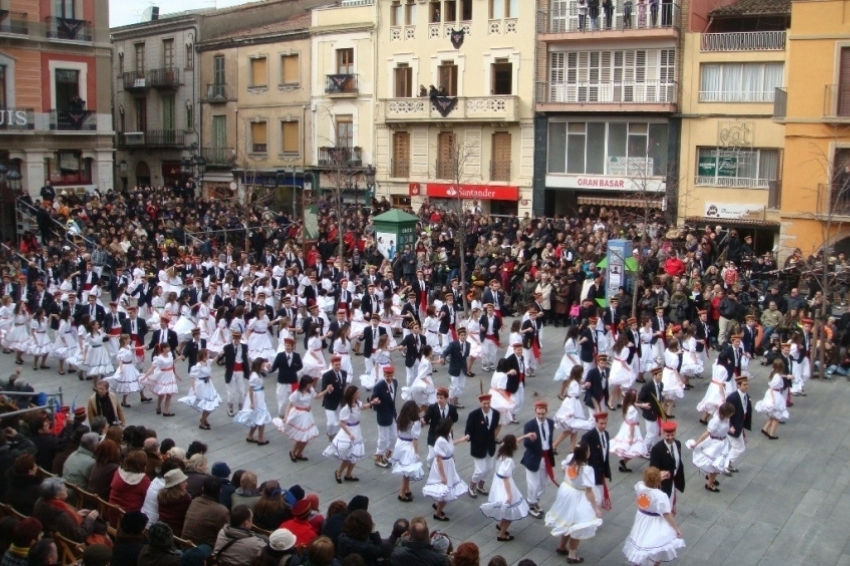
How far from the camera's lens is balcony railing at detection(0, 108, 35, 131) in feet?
122

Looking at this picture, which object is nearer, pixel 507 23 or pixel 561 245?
pixel 561 245

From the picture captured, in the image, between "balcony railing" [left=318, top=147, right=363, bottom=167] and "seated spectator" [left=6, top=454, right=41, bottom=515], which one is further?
Answer: "balcony railing" [left=318, top=147, right=363, bottom=167]

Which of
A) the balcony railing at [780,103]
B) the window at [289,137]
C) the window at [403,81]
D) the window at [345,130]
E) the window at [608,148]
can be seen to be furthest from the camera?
the window at [289,137]

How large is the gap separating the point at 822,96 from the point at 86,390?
22.3 metres

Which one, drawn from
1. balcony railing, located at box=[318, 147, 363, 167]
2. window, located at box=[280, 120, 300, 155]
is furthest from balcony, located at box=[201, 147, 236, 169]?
balcony railing, located at box=[318, 147, 363, 167]

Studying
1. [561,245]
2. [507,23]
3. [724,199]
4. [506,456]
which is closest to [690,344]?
[506,456]

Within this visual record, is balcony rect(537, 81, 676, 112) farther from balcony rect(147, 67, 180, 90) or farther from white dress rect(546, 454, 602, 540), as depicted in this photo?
white dress rect(546, 454, 602, 540)

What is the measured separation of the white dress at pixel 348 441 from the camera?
13453 millimetres

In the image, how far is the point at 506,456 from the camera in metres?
11.5

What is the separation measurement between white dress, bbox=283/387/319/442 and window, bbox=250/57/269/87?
33292mm

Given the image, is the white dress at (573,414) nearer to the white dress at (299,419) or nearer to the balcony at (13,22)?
the white dress at (299,419)

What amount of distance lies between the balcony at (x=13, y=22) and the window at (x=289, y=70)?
11555mm

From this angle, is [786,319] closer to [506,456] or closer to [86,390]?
[506,456]

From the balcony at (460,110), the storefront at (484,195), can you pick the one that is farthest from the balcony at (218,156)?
the storefront at (484,195)
